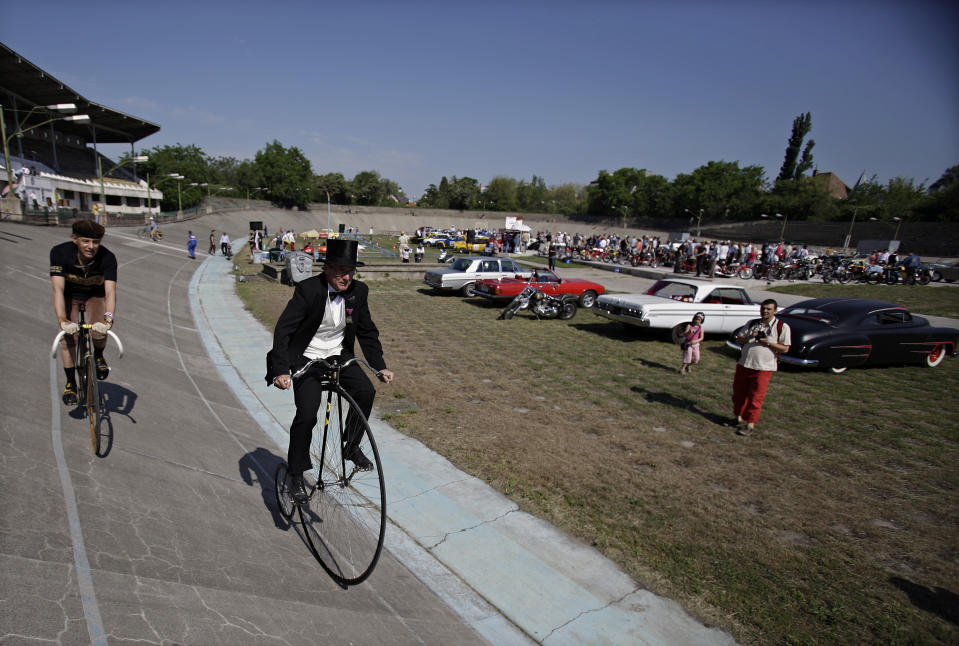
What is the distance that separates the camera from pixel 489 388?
8.16m

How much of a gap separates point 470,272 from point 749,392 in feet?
43.0

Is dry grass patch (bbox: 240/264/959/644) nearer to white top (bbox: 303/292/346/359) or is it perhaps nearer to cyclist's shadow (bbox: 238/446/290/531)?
cyclist's shadow (bbox: 238/446/290/531)

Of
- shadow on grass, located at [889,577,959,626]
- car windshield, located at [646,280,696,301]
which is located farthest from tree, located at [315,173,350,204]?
shadow on grass, located at [889,577,959,626]

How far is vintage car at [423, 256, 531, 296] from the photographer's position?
1823 centimetres

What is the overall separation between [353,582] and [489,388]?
16.4 feet

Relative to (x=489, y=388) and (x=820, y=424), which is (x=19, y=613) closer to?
(x=489, y=388)

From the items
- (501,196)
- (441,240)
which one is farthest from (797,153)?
(441,240)

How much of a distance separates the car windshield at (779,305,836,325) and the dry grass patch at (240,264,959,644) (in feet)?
3.79

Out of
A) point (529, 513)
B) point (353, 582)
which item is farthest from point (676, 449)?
point (353, 582)

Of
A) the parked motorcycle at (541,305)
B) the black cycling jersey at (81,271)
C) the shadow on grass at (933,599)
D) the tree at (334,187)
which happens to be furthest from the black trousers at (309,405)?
the tree at (334,187)

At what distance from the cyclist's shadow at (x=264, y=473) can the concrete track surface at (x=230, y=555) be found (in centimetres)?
2

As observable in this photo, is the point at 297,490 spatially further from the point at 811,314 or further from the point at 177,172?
the point at 177,172

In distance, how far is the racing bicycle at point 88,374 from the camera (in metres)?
4.20

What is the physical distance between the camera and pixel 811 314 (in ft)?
32.4
